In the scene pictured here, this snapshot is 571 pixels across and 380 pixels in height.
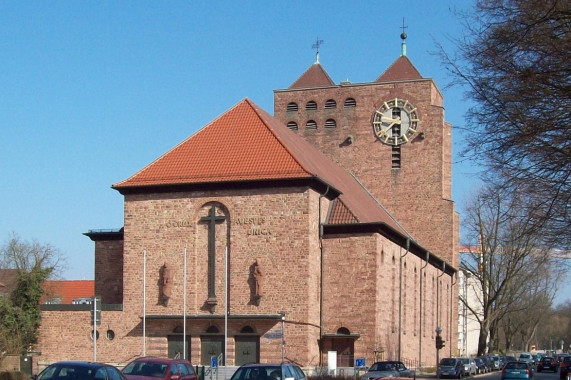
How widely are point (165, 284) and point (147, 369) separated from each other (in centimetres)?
2004

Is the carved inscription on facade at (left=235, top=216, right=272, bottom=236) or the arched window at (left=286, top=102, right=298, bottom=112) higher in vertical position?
the arched window at (left=286, top=102, right=298, bottom=112)

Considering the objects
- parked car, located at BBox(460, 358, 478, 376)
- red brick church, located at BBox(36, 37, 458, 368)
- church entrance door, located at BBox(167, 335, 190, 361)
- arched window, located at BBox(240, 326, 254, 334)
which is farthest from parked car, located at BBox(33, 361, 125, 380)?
parked car, located at BBox(460, 358, 478, 376)

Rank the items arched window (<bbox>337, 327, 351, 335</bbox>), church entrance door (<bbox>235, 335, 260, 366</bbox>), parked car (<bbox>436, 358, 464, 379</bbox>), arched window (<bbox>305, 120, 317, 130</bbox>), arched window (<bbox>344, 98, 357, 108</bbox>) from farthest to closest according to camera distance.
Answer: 1. arched window (<bbox>305, 120, 317, 130</bbox>)
2. arched window (<bbox>344, 98, 357, 108</bbox>)
3. parked car (<bbox>436, 358, 464, 379</bbox>)
4. arched window (<bbox>337, 327, 351, 335</bbox>)
5. church entrance door (<bbox>235, 335, 260, 366</bbox>)

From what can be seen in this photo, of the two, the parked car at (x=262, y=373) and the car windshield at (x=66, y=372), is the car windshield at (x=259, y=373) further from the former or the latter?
the car windshield at (x=66, y=372)

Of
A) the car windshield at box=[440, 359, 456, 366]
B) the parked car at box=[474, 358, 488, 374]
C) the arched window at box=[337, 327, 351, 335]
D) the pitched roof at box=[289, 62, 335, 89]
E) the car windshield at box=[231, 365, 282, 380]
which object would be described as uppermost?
the pitched roof at box=[289, 62, 335, 89]

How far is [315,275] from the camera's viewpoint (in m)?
45.2

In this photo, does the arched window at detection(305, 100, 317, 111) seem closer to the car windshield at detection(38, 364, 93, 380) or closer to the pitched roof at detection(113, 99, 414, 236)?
the pitched roof at detection(113, 99, 414, 236)

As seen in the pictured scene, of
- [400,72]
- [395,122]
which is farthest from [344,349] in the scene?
[400,72]

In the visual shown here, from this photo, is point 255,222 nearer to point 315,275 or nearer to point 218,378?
point 315,275

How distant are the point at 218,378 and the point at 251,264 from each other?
631 centimetres

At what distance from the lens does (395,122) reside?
6234cm

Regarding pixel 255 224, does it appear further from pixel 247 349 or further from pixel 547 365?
pixel 547 365

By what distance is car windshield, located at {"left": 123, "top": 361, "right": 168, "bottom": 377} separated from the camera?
25.1 m

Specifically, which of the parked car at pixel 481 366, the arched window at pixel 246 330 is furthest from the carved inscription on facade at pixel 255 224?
the parked car at pixel 481 366
